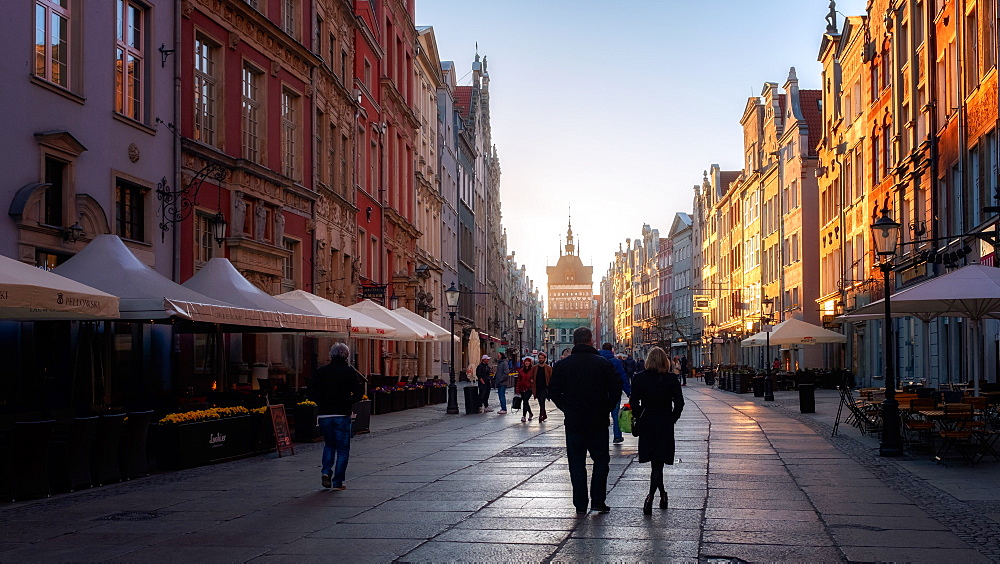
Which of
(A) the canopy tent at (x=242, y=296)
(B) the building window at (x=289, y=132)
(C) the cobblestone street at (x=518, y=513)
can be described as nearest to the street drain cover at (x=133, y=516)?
(C) the cobblestone street at (x=518, y=513)

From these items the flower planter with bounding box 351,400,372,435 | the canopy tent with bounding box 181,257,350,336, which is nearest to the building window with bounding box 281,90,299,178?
the flower planter with bounding box 351,400,372,435

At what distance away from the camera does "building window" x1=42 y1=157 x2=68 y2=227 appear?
17.9 metres

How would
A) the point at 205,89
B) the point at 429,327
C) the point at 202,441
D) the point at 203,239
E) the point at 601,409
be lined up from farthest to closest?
1. the point at 429,327
2. the point at 205,89
3. the point at 203,239
4. the point at 202,441
5. the point at 601,409

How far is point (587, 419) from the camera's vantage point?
10695 mm

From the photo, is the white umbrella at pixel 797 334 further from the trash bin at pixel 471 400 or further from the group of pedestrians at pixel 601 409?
the group of pedestrians at pixel 601 409

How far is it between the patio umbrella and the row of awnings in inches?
408

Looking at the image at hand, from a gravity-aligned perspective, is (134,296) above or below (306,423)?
above

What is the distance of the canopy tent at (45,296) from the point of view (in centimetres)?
1184

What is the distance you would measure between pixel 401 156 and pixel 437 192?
11025 millimetres

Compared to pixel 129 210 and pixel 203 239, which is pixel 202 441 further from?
pixel 203 239

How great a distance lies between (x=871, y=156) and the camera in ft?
141

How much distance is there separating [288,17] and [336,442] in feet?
64.4

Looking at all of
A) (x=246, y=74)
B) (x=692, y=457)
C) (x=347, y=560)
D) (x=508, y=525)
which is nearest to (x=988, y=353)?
(x=692, y=457)

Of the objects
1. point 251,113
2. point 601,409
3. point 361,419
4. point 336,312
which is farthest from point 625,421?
point 251,113
